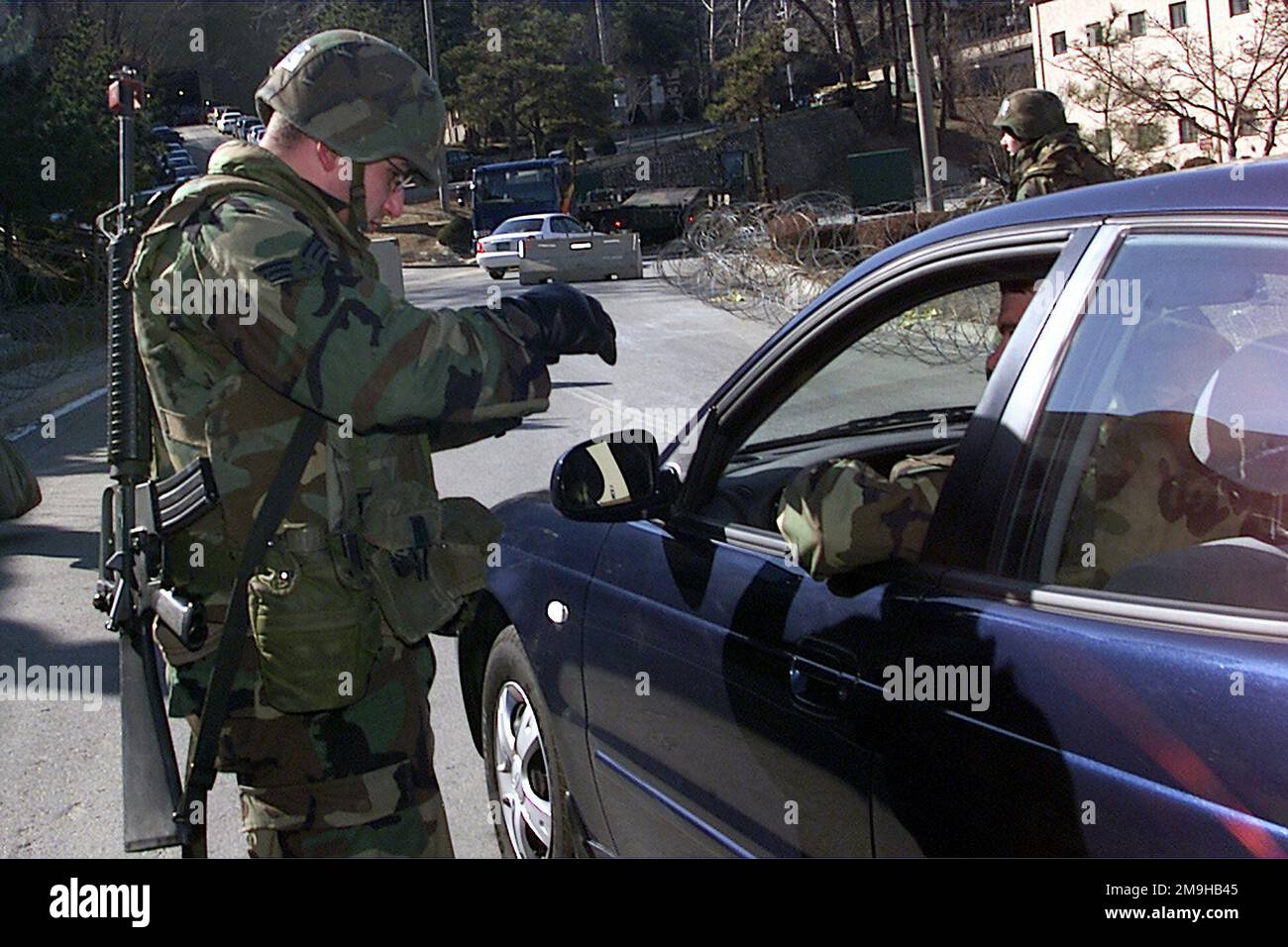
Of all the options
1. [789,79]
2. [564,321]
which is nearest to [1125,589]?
[564,321]

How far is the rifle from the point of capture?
8.39ft

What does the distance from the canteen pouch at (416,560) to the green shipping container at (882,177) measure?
130 ft

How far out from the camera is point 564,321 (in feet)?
8.36

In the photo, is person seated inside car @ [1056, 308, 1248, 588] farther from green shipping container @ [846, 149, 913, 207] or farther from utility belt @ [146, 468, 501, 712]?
green shipping container @ [846, 149, 913, 207]

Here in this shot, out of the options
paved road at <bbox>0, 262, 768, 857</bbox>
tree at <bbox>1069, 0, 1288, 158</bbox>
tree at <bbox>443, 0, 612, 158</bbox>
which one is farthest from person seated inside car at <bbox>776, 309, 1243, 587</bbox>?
tree at <bbox>443, 0, 612, 158</bbox>

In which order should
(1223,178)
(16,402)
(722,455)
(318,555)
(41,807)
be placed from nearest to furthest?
1. (1223,178)
2. (318,555)
3. (722,455)
4. (41,807)
5. (16,402)

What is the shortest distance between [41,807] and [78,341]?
41.2ft

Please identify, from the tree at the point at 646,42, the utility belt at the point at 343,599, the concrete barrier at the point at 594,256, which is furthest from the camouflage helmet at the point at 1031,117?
the tree at the point at 646,42

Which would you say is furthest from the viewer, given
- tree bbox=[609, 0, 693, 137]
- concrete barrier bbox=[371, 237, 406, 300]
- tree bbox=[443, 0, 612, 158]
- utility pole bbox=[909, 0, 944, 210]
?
tree bbox=[609, 0, 693, 137]

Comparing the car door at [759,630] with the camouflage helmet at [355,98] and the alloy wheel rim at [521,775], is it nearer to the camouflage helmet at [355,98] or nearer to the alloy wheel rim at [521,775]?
the alloy wheel rim at [521,775]

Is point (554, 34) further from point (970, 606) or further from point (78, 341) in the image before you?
point (970, 606)
